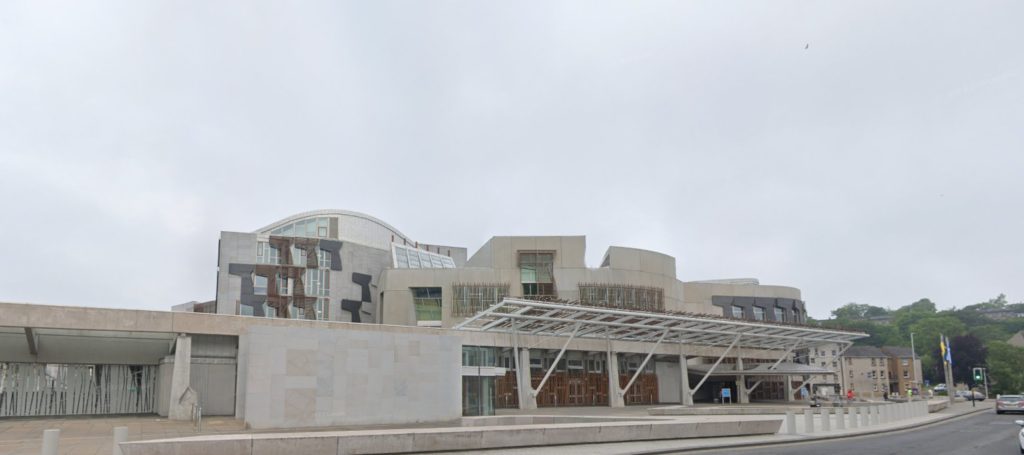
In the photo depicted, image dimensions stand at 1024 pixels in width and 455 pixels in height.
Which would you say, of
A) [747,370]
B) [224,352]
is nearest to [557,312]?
[224,352]

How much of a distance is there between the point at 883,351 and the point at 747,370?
3582 inches

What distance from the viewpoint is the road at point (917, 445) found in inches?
783

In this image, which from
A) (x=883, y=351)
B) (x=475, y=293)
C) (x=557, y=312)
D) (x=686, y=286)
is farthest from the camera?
(x=883, y=351)

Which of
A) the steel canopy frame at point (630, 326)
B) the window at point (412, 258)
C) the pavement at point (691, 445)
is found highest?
the window at point (412, 258)

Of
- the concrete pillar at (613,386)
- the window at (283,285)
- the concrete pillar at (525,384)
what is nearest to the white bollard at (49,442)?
the concrete pillar at (525,384)

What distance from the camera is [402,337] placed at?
97.0ft

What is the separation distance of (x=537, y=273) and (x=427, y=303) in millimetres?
9482

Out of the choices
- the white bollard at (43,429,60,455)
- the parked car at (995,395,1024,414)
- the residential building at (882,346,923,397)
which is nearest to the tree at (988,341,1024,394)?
the residential building at (882,346,923,397)

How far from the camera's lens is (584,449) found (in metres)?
19.2

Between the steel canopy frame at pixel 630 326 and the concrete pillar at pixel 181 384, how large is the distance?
14685 mm

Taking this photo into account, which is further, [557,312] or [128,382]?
[557,312]

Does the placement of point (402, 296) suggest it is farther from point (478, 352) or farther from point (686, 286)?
point (686, 286)

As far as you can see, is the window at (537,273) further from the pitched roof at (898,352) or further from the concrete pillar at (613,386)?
the pitched roof at (898,352)

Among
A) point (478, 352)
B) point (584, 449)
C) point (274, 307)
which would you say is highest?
point (274, 307)
